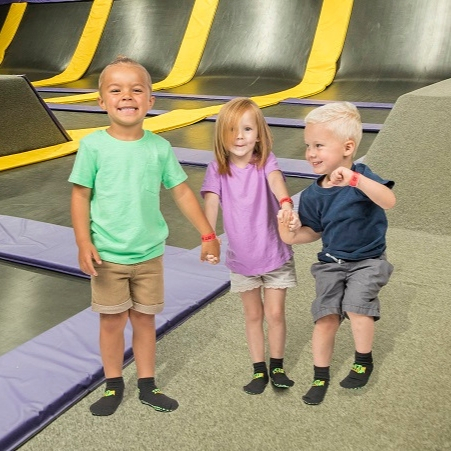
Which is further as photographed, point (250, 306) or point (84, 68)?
point (84, 68)

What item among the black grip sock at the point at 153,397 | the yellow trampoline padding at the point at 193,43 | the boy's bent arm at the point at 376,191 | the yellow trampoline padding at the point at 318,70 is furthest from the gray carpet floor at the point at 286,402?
the yellow trampoline padding at the point at 193,43

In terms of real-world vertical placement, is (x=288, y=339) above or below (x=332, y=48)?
below

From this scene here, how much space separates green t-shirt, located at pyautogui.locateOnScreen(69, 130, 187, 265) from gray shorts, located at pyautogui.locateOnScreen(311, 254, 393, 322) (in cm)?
51

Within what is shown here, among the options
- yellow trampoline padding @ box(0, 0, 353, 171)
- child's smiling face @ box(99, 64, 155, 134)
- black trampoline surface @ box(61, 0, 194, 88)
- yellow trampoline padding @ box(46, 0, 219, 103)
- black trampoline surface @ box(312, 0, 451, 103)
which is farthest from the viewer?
black trampoline surface @ box(61, 0, 194, 88)

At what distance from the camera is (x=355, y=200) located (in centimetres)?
179

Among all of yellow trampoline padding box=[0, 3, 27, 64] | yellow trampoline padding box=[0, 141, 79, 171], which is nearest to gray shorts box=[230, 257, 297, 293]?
yellow trampoline padding box=[0, 141, 79, 171]

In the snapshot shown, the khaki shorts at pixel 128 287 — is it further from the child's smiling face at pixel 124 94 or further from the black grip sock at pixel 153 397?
the child's smiling face at pixel 124 94

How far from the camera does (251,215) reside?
1798 mm

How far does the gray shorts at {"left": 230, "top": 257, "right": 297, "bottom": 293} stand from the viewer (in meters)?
1.83

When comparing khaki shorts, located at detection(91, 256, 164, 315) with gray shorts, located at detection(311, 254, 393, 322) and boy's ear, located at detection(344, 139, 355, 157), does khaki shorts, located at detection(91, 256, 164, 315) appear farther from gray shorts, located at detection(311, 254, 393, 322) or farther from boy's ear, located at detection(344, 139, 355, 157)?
boy's ear, located at detection(344, 139, 355, 157)

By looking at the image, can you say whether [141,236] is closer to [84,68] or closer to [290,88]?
[290,88]

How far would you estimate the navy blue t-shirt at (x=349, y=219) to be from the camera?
179 centimetres

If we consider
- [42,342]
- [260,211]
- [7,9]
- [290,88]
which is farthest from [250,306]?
[7,9]

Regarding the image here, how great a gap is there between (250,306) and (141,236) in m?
0.41
